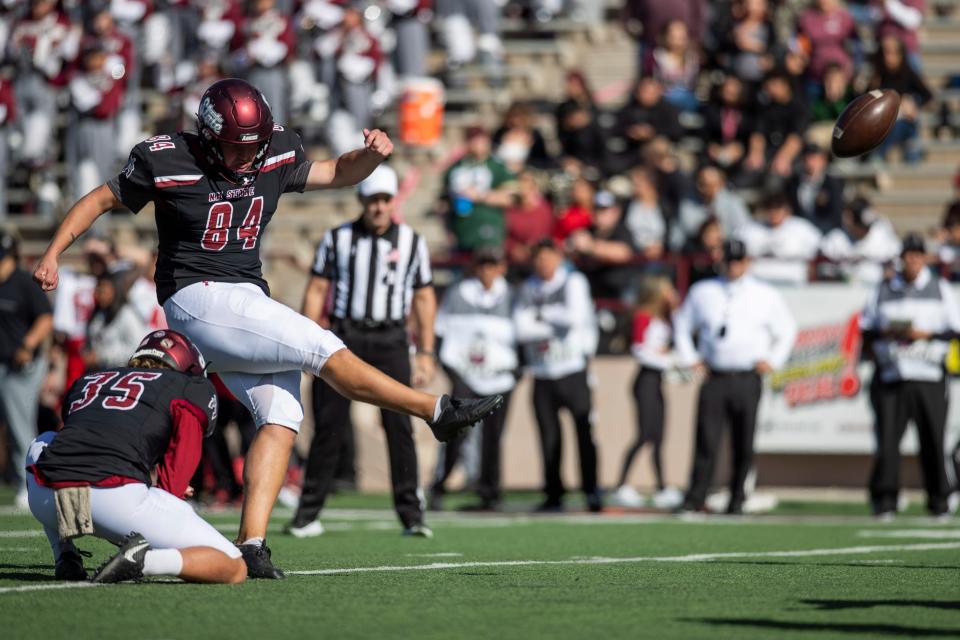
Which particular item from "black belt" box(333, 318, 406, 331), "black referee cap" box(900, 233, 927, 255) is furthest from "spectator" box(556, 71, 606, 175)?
"black belt" box(333, 318, 406, 331)

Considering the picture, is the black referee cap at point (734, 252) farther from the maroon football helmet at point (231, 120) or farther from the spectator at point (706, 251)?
the maroon football helmet at point (231, 120)

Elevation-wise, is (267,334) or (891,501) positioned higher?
(267,334)

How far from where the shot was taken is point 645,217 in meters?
14.7

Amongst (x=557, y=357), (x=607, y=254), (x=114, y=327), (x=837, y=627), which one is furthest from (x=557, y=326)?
(x=837, y=627)

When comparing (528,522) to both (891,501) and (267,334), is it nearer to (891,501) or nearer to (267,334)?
(891,501)

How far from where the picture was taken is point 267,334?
247 inches

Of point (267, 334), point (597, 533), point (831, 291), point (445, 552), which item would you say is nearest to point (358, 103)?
point (831, 291)

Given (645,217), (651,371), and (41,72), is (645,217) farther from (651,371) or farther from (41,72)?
(41,72)

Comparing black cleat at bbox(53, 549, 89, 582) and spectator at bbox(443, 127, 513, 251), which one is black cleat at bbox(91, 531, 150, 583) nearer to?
black cleat at bbox(53, 549, 89, 582)

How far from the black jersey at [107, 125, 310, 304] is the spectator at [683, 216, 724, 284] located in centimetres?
746

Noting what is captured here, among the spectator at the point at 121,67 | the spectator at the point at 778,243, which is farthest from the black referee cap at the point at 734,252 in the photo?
the spectator at the point at 121,67

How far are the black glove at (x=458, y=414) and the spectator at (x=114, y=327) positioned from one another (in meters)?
6.33

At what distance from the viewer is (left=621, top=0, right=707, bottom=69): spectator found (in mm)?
17266

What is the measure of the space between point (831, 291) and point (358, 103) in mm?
5558
